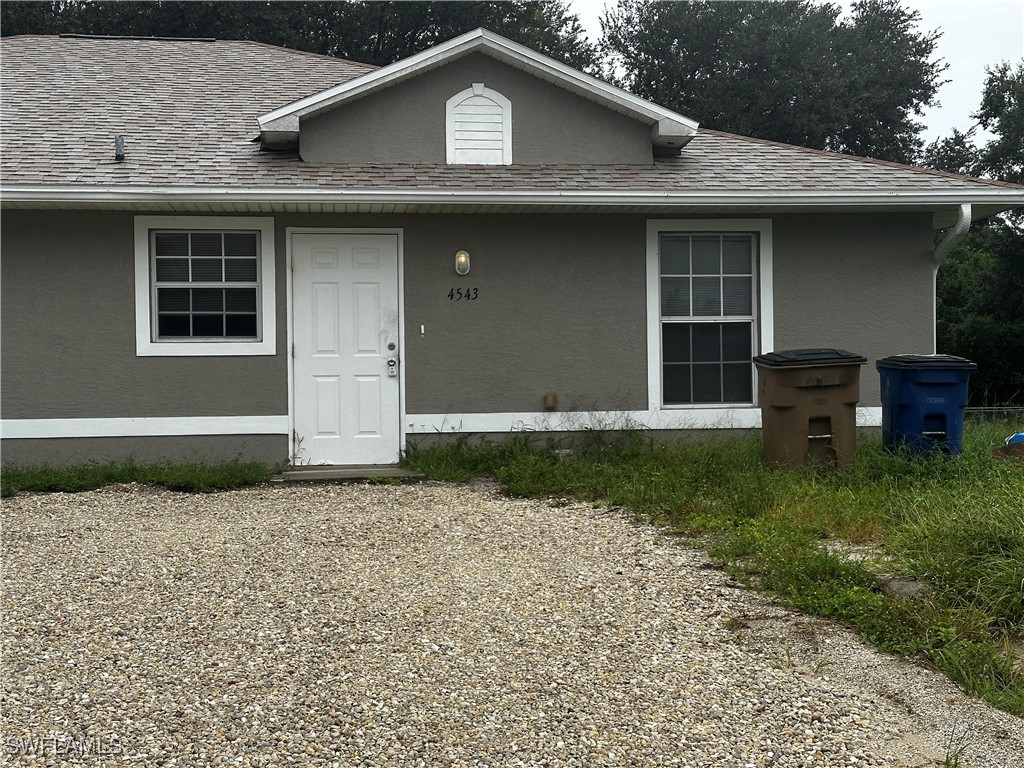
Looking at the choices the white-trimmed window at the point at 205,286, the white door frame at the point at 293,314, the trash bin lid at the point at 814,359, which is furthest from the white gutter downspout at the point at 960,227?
the white-trimmed window at the point at 205,286

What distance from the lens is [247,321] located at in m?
9.07

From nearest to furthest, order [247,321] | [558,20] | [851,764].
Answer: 1. [851,764]
2. [247,321]
3. [558,20]

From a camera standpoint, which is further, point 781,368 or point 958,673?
point 781,368

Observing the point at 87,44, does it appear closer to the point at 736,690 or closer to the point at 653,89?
the point at 736,690

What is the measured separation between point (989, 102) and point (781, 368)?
19.2 metres

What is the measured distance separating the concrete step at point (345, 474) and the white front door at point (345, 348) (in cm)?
15

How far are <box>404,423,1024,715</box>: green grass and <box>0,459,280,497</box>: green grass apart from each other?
1.58 meters

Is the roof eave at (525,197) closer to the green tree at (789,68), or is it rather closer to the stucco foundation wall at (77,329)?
the stucco foundation wall at (77,329)

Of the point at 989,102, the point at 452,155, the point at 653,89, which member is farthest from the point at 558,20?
the point at 452,155

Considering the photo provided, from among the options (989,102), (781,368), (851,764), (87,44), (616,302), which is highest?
(989,102)

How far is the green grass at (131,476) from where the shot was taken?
8148 millimetres

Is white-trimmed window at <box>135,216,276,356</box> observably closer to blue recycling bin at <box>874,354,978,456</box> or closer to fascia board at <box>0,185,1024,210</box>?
fascia board at <box>0,185,1024,210</box>

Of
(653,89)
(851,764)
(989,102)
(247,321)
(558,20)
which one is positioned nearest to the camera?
(851,764)

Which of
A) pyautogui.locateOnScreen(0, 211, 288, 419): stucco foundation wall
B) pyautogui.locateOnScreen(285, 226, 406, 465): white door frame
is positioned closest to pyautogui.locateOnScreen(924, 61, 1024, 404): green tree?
pyautogui.locateOnScreen(285, 226, 406, 465): white door frame
